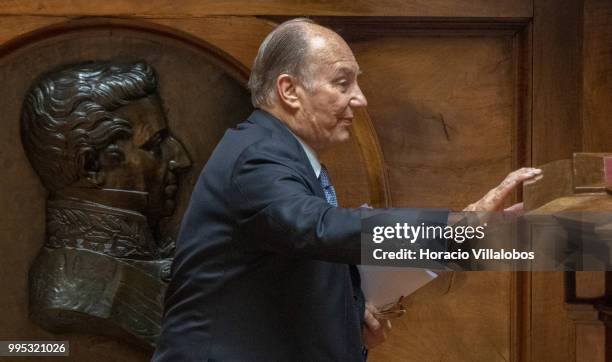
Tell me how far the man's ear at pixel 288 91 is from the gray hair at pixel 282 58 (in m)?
0.01

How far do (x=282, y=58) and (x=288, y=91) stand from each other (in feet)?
0.24

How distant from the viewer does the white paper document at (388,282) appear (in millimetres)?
2242

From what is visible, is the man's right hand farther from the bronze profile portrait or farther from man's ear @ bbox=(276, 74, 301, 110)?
the bronze profile portrait

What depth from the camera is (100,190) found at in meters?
3.16

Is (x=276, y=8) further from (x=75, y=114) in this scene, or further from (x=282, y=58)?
(x=282, y=58)

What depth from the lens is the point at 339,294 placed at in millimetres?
2088

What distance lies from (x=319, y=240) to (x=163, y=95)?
1511 millimetres

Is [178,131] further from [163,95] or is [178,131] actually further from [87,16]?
[87,16]

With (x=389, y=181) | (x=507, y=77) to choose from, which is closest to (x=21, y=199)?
(x=389, y=181)

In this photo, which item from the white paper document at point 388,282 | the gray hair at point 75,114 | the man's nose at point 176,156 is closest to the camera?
the white paper document at point 388,282

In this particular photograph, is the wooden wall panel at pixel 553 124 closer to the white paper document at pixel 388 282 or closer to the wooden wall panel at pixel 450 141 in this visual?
the wooden wall panel at pixel 450 141

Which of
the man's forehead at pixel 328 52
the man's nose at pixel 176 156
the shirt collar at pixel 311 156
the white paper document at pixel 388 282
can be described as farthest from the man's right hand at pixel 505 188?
the man's nose at pixel 176 156

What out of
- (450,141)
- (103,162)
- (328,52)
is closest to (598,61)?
(450,141)

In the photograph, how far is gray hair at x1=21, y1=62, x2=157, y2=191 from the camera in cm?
312
